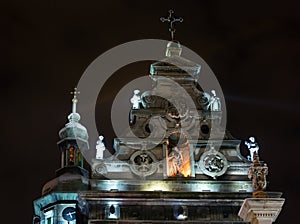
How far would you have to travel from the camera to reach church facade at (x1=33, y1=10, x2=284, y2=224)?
95.6 feet

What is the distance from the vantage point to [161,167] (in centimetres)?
3145

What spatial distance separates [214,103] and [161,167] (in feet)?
17.0

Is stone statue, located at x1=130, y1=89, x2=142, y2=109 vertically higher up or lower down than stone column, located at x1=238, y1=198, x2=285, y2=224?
higher up

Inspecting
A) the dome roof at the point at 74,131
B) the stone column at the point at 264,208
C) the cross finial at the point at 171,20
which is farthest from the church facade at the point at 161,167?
the stone column at the point at 264,208

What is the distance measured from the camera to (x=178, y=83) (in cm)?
3512

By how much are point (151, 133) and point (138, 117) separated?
48.2 inches

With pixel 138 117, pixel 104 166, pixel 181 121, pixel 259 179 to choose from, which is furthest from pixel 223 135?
pixel 259 179

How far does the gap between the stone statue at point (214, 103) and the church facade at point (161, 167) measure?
0.05m

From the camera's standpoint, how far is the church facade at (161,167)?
29.1 m

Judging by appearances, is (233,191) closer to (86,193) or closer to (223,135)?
(223,135)

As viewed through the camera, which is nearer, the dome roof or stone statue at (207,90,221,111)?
the dome roof

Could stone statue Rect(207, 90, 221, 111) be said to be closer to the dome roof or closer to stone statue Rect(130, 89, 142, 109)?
stone statue Rect(130, 89, 142, 109)

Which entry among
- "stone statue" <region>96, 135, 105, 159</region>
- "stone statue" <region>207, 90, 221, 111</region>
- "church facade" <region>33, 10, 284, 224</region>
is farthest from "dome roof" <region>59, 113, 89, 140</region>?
"stone statue" <region>207, 90, 221, 111</region>

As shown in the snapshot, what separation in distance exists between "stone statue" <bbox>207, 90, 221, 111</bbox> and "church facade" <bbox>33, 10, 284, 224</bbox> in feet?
0.18
